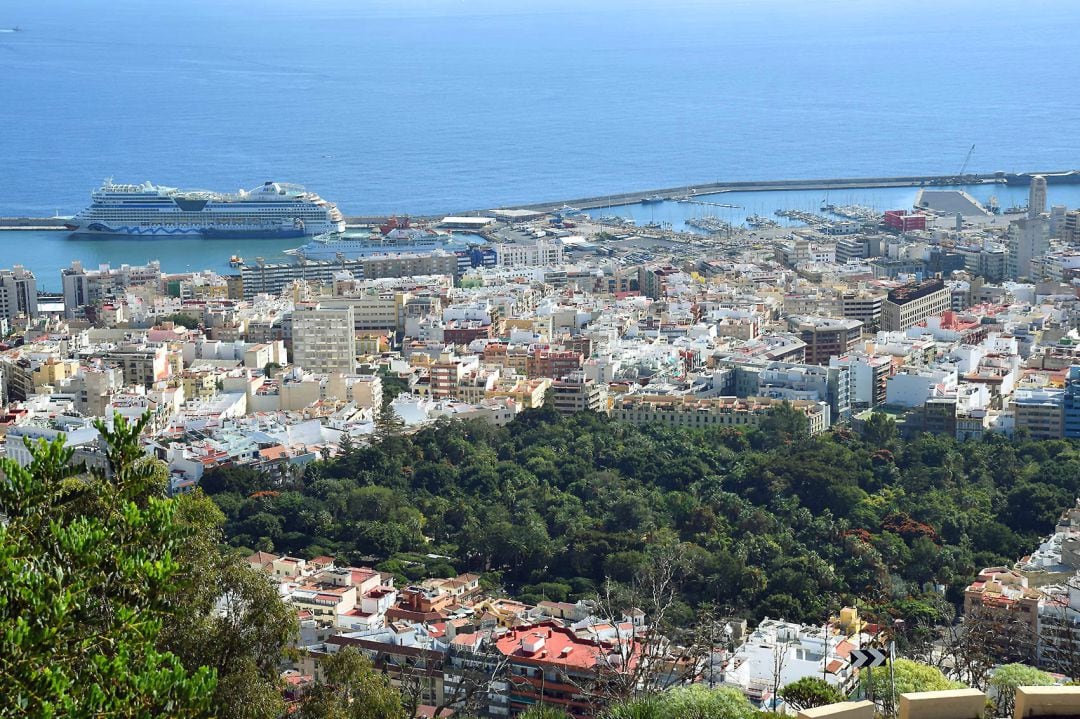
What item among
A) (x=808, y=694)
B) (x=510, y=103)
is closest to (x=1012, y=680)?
(x=808, y=694)

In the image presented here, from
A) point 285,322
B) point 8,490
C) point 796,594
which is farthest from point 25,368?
point 8,490

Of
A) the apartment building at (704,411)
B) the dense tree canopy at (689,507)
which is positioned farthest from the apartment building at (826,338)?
the dense tree canopy at (689,507)

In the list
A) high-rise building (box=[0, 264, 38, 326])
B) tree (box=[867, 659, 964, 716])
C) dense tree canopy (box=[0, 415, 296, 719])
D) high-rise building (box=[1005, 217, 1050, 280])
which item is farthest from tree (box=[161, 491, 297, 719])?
high-rise building (box=[1005, 217, 1050, 280])

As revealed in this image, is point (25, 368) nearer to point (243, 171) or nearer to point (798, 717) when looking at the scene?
point (798, 717)

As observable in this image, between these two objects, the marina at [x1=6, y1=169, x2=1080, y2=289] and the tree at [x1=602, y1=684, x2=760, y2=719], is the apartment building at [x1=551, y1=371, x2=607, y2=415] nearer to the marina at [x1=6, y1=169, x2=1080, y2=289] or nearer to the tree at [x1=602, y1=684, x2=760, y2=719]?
the tree at [x1=602, y1=684, x2=760, y2=719]

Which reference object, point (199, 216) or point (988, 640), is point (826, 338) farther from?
point (199, 216)

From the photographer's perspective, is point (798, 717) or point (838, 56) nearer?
point (798, 717)
